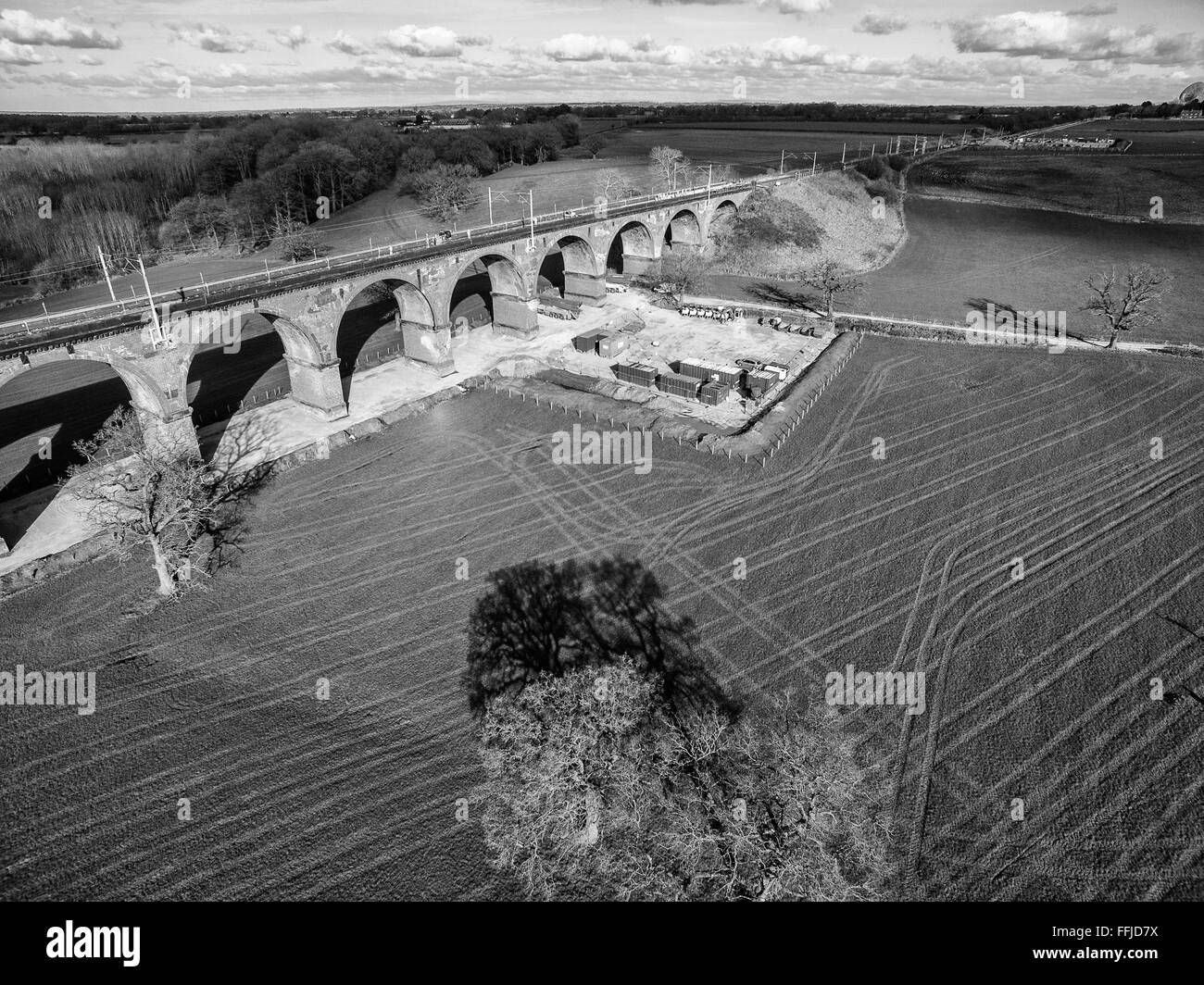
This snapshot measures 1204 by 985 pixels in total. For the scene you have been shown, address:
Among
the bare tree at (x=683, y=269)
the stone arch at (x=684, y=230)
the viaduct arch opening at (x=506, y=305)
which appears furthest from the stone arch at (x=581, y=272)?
the stone arch at (x=684, y=230)

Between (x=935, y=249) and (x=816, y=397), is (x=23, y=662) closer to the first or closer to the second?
(x=816, y=397)

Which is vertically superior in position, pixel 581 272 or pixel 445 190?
pixel 445 190

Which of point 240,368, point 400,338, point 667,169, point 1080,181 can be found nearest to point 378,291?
point 400,338

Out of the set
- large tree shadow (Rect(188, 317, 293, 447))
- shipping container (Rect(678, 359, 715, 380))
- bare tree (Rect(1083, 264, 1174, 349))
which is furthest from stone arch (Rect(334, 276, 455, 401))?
bare tree (Rect(1083, 264, 1174, 349))

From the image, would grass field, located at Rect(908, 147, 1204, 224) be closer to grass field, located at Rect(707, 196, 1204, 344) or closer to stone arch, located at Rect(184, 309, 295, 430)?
grass field, located at Rect(707, 196, 1204, 344)

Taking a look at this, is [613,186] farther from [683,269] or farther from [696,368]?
[696,368]

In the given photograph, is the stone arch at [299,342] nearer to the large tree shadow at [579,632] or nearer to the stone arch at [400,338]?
the stone arch at [400,338]
